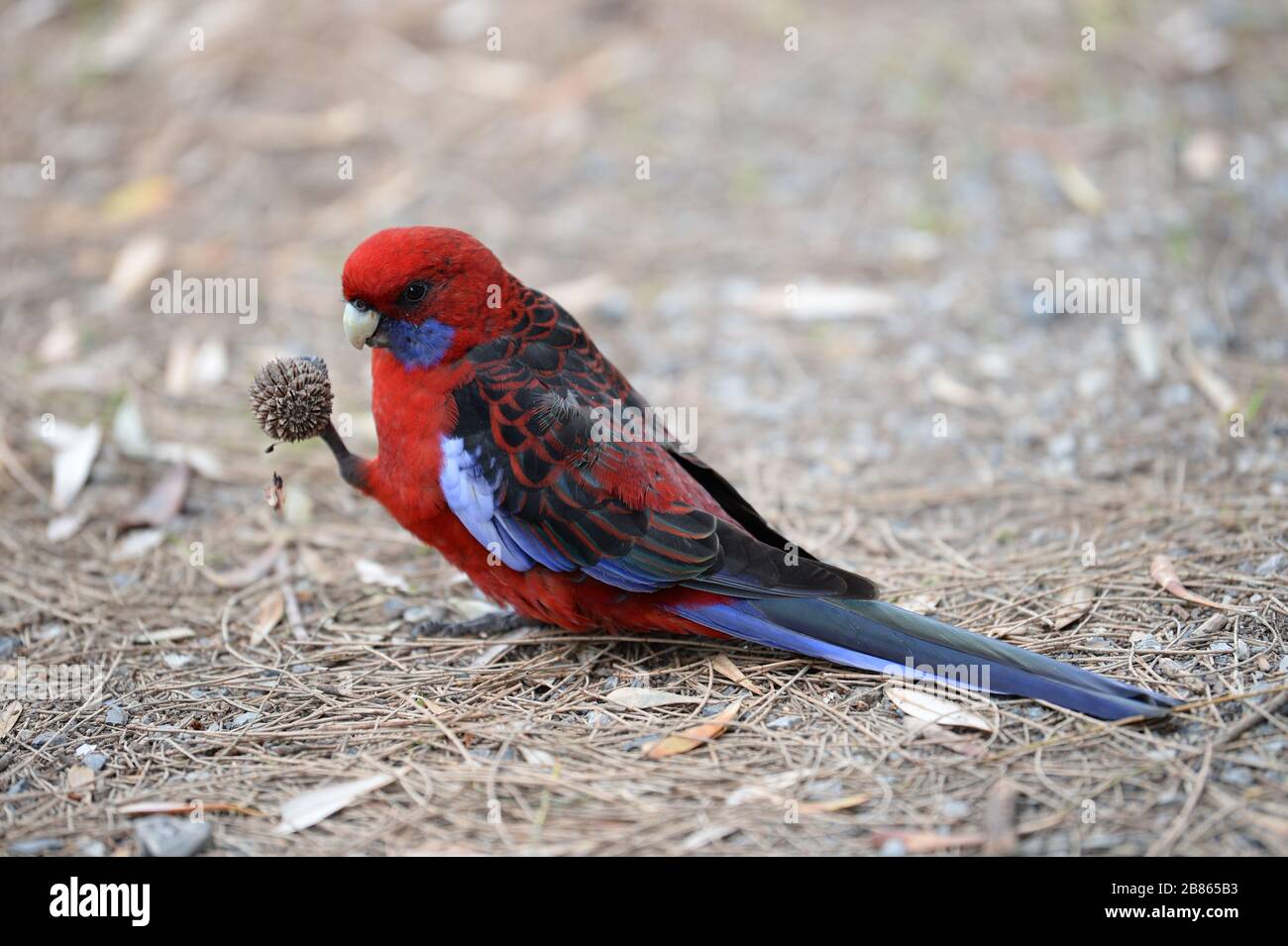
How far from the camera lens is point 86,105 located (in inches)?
298

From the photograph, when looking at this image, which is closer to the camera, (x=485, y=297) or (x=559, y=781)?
(x=559, y=781)

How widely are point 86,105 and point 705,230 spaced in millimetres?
4463

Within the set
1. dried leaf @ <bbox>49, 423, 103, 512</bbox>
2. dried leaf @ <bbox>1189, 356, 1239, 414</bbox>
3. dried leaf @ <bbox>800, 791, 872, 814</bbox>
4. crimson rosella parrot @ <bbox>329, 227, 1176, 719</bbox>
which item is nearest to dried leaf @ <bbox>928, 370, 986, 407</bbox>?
dried leaf @ <bbox>1189, 356, 1239, 414</bbox>

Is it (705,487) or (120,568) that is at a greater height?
(705,487)

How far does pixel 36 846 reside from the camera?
9.34 ft

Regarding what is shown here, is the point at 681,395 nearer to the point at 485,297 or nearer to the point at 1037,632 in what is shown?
the point at 485,297

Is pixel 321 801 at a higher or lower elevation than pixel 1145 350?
lower

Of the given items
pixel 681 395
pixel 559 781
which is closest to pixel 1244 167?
pixel 681 395

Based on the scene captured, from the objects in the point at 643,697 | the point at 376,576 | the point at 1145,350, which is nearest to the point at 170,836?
the point at 643,697

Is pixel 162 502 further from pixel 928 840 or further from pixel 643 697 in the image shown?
pixel 928 840

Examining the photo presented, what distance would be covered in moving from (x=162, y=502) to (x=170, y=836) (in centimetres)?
221
